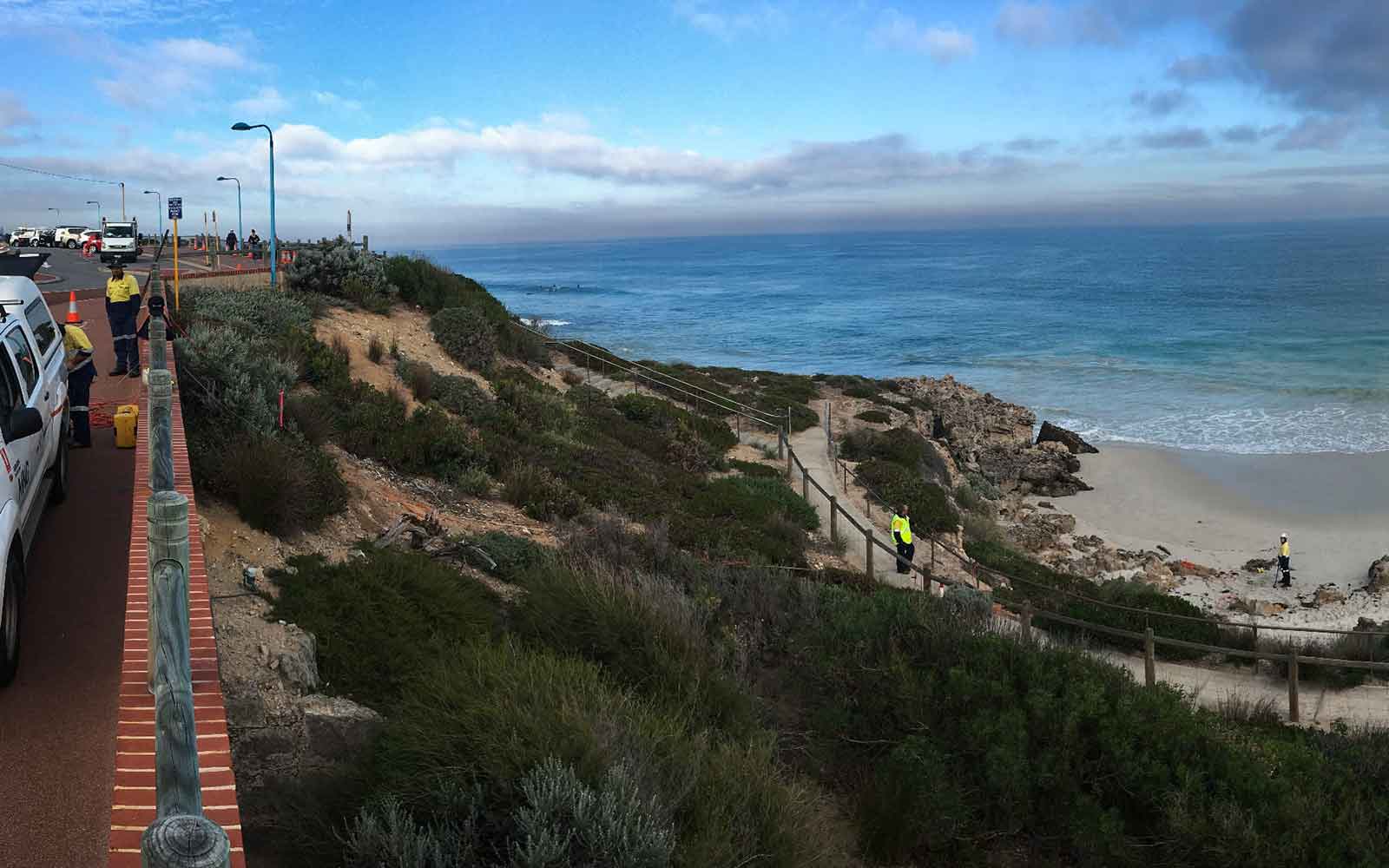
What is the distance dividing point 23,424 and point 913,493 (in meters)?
18.3

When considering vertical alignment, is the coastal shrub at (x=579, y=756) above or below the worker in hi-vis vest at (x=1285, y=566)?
above

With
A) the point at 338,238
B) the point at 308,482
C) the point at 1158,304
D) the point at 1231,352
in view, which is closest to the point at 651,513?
the point at 308,482

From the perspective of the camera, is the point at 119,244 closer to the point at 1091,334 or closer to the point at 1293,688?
the point at 1293,688

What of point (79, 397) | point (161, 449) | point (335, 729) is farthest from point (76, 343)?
point (161, 449)

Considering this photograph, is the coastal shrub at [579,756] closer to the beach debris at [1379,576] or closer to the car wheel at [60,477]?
the car wheel at [60,477]

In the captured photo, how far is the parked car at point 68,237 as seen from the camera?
176 feet

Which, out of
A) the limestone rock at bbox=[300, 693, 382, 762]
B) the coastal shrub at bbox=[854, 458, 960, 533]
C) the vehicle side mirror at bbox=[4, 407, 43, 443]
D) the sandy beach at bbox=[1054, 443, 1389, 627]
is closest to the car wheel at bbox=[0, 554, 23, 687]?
the vehicle side mirror at bbox=[4, 407, 43, 443]

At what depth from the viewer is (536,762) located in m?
4.31

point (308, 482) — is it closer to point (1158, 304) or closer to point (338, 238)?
point (338, 238)

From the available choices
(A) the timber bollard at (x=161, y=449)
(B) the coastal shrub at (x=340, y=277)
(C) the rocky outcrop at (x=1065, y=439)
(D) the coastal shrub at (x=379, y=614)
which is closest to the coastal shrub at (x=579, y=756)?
(D) the coastal shrub at (x=379, y=614)

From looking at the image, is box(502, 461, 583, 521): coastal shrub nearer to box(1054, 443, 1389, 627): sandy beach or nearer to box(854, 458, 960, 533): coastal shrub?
box(854, 458, 960, 533): coastal shrub

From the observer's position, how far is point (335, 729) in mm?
5645

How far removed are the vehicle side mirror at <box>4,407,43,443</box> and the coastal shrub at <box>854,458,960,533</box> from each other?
16239 millimetres

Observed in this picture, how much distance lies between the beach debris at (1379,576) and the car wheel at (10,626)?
22533mm
